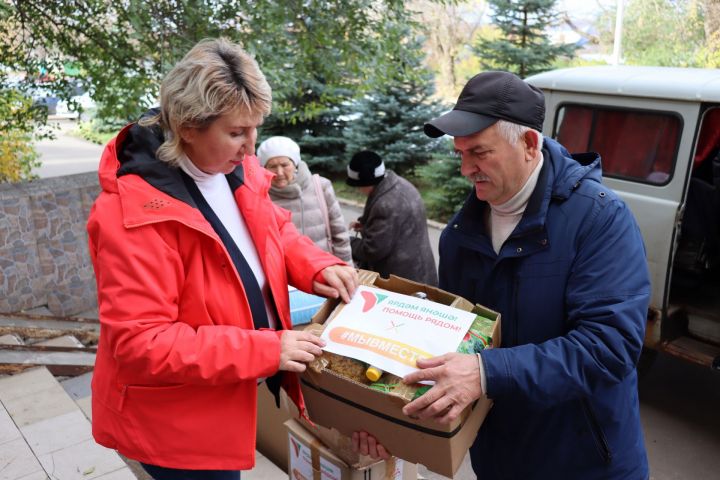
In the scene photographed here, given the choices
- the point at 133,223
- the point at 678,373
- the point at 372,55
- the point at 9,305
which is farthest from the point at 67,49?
the point at 678,373

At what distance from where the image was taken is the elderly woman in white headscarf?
14.1 feet

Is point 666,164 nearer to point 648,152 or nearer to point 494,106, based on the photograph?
point 648,152

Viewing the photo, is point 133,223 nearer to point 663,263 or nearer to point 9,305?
point 663,263

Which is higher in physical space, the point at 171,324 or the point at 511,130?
the point at 511,130

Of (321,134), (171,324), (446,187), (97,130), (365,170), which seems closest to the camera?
(171,324)

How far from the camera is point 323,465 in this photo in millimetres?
2449

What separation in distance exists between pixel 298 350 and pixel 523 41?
10.1 metres

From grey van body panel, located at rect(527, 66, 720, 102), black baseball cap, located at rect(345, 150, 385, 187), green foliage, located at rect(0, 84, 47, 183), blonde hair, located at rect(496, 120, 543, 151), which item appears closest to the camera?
blonde hair, located at rect(496, 120, 543, 151)

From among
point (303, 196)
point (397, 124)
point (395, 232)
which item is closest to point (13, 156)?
point (303, 196)

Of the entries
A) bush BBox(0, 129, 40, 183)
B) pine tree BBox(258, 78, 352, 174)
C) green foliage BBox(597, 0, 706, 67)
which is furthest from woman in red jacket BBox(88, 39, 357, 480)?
green foliage BBox(597, 0, 706, 67)

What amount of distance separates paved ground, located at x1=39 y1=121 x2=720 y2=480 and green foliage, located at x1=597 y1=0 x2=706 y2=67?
31.8ft

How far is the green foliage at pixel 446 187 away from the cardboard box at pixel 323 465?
7933mm

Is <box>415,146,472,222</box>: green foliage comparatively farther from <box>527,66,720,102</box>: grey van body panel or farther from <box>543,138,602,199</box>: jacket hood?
<box>543,138,602,199</box>: jacket hood

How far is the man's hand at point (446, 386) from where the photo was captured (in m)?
1.49
